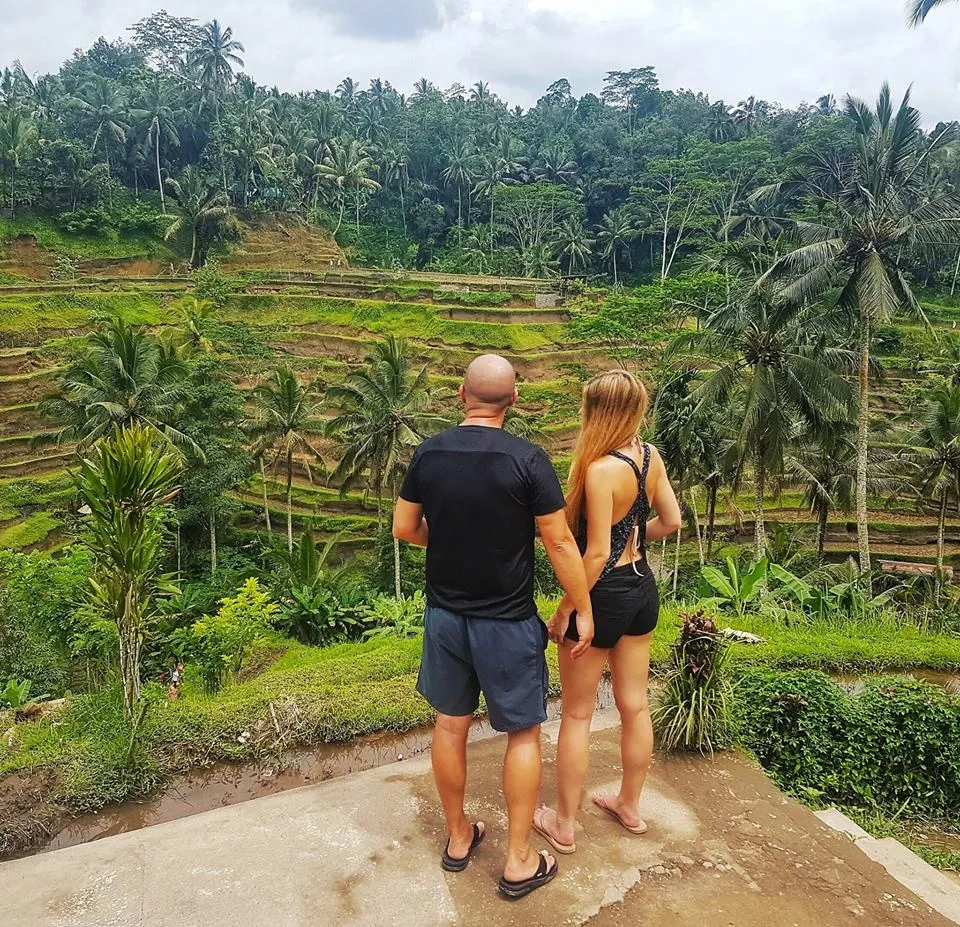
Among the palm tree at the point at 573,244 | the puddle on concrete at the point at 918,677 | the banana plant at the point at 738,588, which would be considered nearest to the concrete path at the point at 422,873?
the puddle on concrete at the point at 918,677

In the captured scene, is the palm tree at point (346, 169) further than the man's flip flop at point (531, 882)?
Yes

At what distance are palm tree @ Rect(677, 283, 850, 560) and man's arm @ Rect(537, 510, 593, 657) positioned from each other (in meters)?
12.9

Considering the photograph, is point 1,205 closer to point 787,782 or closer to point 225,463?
point 225,463

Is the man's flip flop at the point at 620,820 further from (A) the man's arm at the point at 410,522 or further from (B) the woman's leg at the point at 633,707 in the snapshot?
(A) the man's arm at the point at 410,522

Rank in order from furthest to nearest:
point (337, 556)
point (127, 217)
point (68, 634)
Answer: point (127, 217) < point (337, 556) < point (68, 634)

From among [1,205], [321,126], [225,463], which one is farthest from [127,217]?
[225,463]

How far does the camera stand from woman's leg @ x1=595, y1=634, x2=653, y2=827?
2.89m

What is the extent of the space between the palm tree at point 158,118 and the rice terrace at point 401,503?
0.55 metres

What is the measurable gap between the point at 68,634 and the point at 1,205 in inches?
1695

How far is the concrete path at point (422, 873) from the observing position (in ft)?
8.18

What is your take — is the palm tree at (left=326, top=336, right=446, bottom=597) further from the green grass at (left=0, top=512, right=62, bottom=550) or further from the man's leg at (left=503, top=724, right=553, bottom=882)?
the man's leg at (left=503, top=724, right=553, bottom=882)

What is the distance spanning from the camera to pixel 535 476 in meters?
2.41

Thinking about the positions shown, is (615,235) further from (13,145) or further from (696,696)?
(696,696)

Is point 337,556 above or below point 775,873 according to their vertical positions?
below
